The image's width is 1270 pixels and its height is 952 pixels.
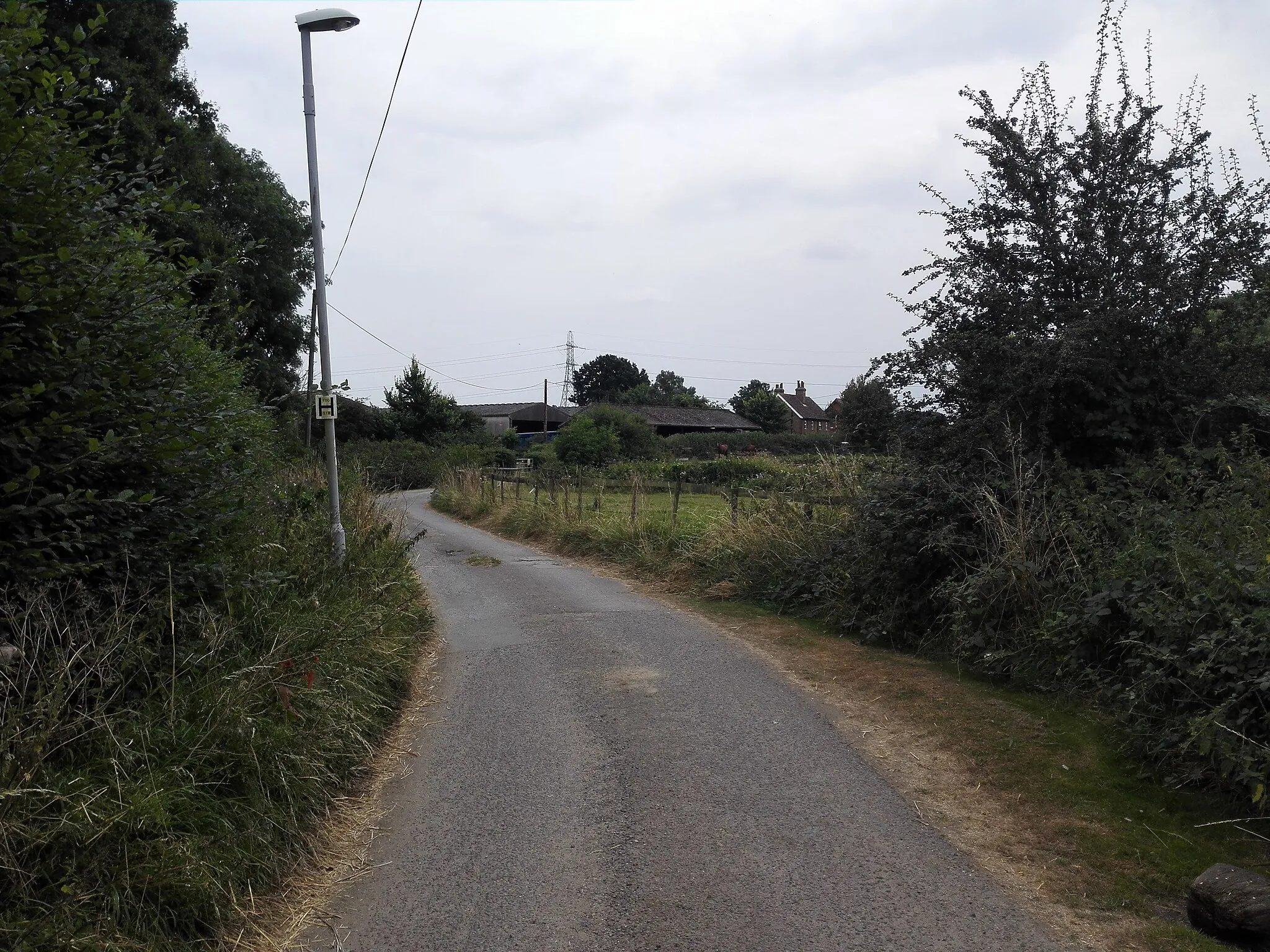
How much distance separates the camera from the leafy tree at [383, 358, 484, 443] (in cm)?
5741

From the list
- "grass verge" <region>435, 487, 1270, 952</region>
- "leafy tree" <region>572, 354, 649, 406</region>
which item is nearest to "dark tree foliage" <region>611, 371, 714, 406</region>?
"leafy tree" <region>572, 354, 649, 406</region>

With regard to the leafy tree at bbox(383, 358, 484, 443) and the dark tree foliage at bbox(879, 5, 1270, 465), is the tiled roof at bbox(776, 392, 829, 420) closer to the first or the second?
the leafy tree at bbox(383, 358, 484, 443)

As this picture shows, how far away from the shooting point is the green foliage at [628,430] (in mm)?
54344

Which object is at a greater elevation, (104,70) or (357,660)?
(104,70)

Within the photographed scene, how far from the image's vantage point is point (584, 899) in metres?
4.46

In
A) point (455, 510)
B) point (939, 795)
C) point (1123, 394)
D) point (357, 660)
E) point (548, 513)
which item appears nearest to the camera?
point (939, 795)

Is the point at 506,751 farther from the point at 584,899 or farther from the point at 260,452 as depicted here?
the point at 260,452

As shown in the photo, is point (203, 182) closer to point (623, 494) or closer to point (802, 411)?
point (623, 494)

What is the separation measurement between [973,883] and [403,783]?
342cm

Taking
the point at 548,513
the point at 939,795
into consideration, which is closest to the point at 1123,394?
the point at 939,795

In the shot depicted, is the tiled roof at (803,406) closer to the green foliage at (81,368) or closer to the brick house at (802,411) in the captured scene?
the brick house at (802,411)

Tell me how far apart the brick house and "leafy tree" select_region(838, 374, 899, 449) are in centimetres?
7481

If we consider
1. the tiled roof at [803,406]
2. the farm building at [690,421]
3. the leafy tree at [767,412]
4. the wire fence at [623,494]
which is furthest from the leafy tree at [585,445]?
the tiled roof at [803,406]

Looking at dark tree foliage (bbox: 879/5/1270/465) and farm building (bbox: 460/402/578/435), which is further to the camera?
farm building (bbox: 460/402/578/435)
